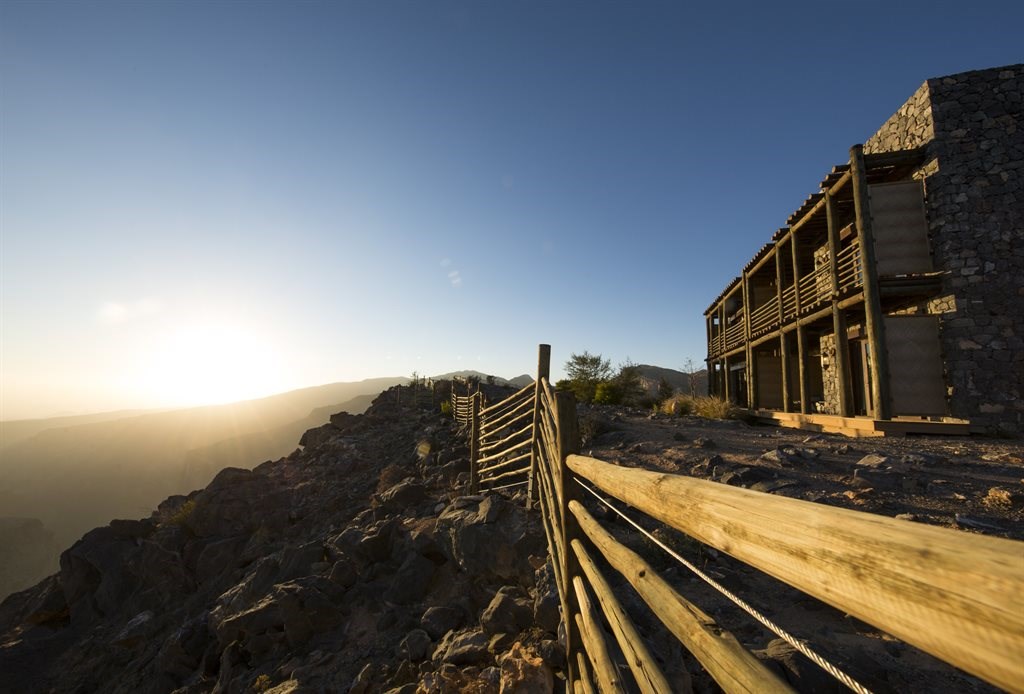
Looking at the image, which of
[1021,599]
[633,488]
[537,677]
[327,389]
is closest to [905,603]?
[1021,599]

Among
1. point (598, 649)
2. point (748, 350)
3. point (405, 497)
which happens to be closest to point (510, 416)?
point (405, 497)

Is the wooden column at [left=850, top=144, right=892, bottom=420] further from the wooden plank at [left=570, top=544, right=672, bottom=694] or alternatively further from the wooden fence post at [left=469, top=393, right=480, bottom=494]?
the wooden plank at [left=570, top=544, right=672, bottom=694]

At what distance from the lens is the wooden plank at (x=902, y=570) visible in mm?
539

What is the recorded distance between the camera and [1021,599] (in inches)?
19.7

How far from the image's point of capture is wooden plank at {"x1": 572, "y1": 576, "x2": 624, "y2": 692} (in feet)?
7.19

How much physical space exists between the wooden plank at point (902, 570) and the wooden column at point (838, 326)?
12548mm

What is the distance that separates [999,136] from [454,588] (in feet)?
46.2

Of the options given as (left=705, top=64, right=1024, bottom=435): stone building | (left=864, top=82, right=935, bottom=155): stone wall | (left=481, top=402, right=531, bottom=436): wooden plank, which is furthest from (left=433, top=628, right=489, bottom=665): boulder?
(left=864, top=82, right=935, bottom=155): stone wall

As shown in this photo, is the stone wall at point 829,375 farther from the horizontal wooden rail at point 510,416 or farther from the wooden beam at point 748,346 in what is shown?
the horizontal wooden rail at point 510,416

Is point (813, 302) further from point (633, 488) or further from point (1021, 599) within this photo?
point (1021, 599)

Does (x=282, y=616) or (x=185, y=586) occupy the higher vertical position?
(x=282, y=616)

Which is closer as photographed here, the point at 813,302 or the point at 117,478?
the point at 813,302

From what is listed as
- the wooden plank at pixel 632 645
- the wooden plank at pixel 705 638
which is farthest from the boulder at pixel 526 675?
the wooden plank at pixel 705 638

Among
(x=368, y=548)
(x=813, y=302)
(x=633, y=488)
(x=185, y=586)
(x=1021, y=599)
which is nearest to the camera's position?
(x=1021, y=599)
